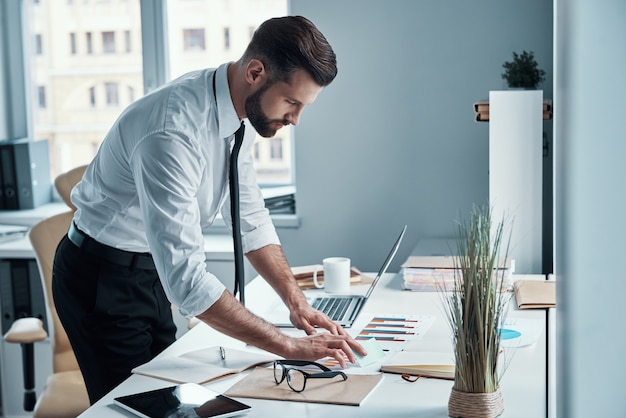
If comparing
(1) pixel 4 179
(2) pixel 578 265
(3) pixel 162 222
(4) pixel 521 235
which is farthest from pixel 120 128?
(1) pixel 4 179

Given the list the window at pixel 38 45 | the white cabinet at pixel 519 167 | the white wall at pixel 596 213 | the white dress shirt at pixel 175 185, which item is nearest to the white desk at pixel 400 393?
the white dress shirt at pixel 175 185

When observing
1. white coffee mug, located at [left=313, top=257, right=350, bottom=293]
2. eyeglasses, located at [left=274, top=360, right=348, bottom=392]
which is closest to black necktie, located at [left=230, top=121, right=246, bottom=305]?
eyeglasses, located at [left=274, top=360, right=348, bottom=392]

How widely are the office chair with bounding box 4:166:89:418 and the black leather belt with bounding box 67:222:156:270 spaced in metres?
0.61

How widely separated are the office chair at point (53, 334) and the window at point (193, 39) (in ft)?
4.06

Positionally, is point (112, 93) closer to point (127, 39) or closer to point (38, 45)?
point (127, 39)

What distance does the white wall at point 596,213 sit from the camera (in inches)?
Answer: 27.1

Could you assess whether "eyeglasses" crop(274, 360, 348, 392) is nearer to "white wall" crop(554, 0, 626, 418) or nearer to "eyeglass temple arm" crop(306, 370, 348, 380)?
"eyeglass temple arm" crop(306, 370, 348, 380)

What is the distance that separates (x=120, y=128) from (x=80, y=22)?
2.29 metres

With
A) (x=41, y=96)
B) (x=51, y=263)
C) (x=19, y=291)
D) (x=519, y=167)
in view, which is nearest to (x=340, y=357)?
(x=51, y=263)

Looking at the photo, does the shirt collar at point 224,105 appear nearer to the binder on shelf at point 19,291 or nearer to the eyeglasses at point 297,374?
the eyeglasses at point 297,374

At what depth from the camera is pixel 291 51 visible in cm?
180

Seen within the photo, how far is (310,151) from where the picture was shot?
3.39 metres

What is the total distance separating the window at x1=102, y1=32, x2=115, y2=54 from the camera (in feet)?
12.8

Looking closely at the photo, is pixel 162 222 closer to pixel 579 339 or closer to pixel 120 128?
pixel 120 128
